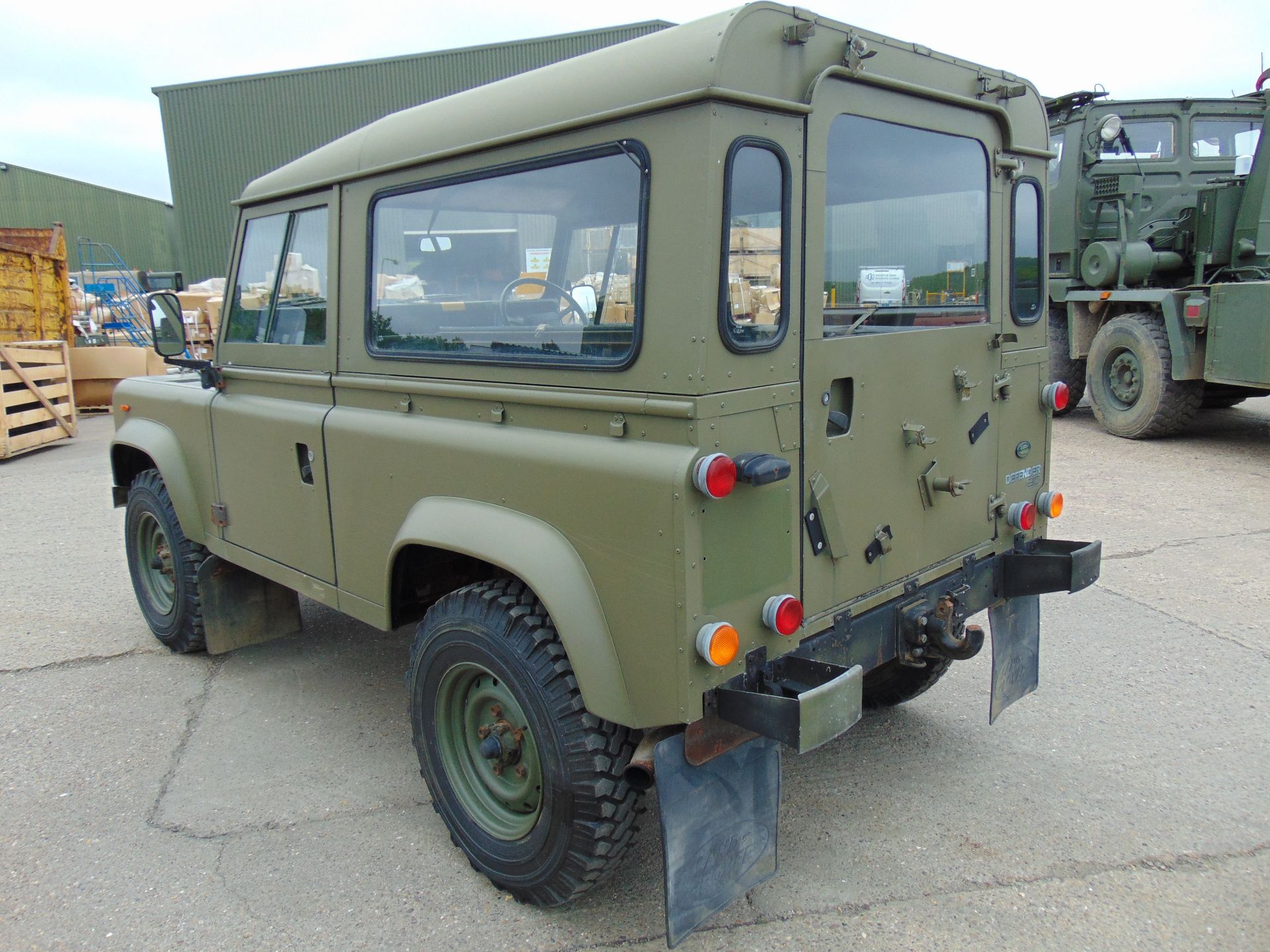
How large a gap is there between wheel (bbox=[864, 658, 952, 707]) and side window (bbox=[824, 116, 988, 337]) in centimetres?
134

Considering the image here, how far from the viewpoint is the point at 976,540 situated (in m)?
3.19

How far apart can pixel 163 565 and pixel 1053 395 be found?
396 cm

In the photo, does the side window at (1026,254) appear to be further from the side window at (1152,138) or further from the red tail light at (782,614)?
the side window at (1152,138)

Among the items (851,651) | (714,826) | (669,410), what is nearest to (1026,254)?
(851,651)

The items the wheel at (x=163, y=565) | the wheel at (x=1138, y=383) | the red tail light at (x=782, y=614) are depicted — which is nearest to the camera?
the red tail light at (x=782, y=614)

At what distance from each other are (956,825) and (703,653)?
1413mm

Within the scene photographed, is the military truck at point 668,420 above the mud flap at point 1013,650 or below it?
above

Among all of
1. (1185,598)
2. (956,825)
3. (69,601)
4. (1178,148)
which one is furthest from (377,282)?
(1178,148)

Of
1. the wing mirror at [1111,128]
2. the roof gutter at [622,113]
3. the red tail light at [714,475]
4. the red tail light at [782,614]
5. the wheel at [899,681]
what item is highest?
the wing mirror at [1111,128]

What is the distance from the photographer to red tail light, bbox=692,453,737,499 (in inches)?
82.7

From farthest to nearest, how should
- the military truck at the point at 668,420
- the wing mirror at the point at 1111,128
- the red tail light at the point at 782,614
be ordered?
the wing mirror at the point at 1111,128 < the red tail light at the point at 782,614 < the military truck at the point at 668,420

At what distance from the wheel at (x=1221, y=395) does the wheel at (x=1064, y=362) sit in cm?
123

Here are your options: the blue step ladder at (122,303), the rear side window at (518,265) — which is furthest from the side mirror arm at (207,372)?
the blue step ladder at (122,303)

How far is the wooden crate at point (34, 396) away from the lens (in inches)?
402
